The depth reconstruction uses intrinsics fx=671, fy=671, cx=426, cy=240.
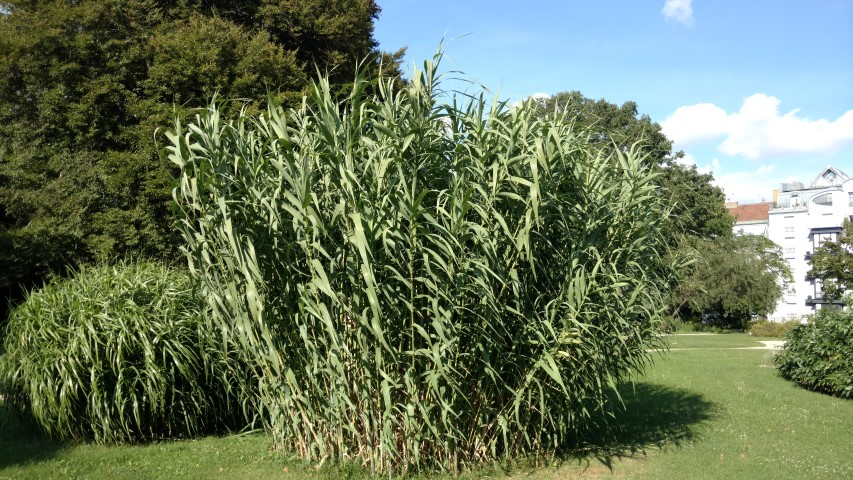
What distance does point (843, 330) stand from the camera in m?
10.5

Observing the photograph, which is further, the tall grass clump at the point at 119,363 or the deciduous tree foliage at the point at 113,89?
the deciduous tree foliage at the point at 113,89

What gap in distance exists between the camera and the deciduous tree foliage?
651 inches

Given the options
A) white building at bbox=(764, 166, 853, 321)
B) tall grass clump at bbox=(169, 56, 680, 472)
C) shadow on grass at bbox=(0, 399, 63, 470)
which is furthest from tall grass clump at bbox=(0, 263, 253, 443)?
white building at bbox=(764, 166, 853, 321)

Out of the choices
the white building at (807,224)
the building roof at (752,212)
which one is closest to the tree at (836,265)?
the white building at (807,224)

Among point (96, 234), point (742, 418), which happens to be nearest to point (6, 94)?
point (96, 234)

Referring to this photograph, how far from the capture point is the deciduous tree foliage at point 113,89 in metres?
16.5

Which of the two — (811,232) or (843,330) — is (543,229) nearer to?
(843,330)

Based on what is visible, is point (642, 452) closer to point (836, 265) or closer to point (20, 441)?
point (20, 441)

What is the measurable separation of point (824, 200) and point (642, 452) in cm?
6034

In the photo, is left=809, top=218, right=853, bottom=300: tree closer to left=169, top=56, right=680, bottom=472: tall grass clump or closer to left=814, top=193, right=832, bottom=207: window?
left=814, top=193, right=832, bottom=207: window

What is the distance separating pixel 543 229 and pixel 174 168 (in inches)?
491

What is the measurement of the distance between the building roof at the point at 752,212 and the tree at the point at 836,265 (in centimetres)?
3577

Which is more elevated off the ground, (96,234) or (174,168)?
(174,168)

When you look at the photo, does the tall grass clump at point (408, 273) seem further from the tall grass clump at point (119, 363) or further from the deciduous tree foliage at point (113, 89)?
the deciduous tree foliage at point (113, 89)
